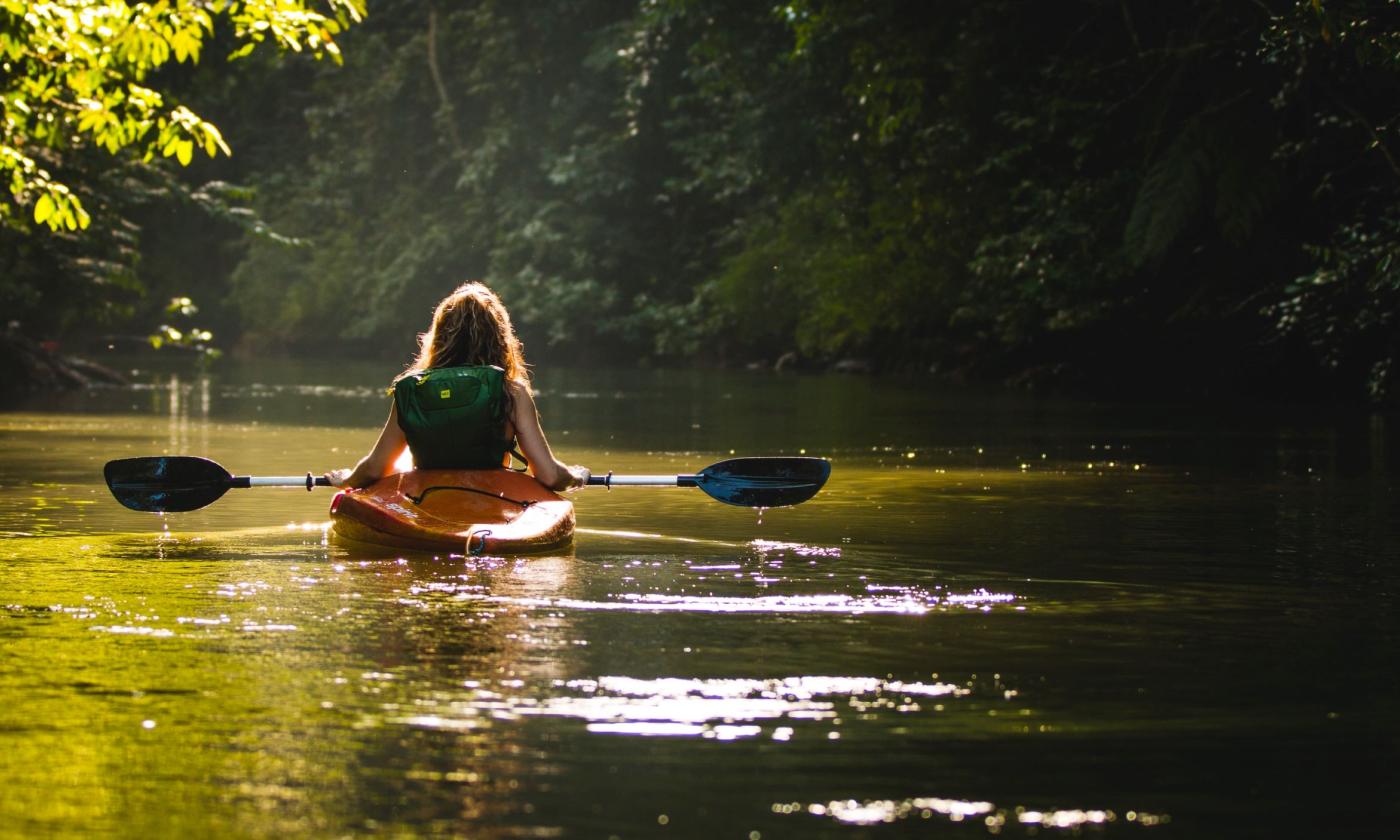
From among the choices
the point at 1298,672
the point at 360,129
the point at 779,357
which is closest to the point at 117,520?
the point at 1298,672

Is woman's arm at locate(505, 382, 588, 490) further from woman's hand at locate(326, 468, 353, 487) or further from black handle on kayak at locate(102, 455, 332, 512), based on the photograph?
black handle on kayak at locate(102, 455, 332, 512)

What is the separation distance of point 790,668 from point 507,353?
403 cm

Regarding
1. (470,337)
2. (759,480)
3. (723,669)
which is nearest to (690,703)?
(723,669)

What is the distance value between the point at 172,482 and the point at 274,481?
1.68ft

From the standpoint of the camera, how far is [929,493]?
13.2 metres

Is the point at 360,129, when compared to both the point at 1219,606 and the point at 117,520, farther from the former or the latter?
the point at 1219,606

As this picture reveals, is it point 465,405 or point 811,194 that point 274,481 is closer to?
point 465,405

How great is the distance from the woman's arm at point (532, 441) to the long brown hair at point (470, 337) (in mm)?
96

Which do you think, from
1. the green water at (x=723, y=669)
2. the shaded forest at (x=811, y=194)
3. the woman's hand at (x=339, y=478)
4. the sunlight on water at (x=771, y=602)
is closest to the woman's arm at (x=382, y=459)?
the woman's hand at (x=339, y=478)

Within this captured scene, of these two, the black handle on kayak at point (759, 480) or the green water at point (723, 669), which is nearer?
the green water at point (723, 669)

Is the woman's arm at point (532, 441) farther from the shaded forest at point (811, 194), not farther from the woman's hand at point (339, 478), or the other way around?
the shaded forest at point (811, 194)

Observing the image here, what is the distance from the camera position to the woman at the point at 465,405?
32.8 feet

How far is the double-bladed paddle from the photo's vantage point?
10.7 meters

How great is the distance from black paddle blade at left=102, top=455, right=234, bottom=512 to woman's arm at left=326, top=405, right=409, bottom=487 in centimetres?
89
